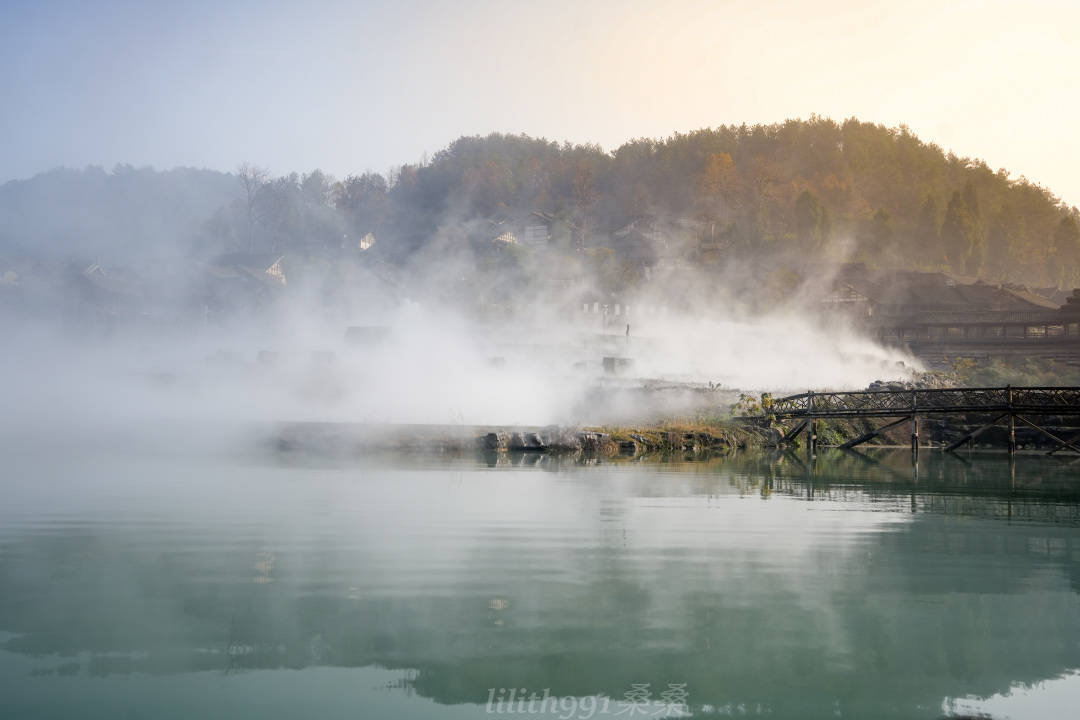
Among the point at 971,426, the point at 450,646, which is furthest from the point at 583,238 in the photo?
the point at 450,646

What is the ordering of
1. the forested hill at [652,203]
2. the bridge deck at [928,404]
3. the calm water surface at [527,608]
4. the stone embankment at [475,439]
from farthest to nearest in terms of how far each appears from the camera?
the forested hill at [652,203]
the bridge deck at [928,404]
the stone embankment at [475,439]
the calm water surface at [527,608]

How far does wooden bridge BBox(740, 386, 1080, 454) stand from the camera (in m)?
37.1

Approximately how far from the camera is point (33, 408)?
49.6m

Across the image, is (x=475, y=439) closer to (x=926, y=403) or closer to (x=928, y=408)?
(x=928, y=408)

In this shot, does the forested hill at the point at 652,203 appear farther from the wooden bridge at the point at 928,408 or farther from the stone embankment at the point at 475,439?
the stone embankment at the point at 475,439

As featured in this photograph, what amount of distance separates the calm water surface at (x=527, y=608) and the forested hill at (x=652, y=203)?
335 ft

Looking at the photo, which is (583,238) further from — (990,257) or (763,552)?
(763,552)

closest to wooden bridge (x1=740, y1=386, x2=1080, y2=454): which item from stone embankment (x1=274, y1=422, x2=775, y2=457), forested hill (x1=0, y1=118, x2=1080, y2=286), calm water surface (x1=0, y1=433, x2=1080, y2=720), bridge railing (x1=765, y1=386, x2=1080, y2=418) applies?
bridge railing (x1=765, y1=386, x2=1080, y2=418)

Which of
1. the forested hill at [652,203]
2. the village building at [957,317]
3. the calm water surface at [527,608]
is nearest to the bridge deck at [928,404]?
the calm water surface at [527,608]

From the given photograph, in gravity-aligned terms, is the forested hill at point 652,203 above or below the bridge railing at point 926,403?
above

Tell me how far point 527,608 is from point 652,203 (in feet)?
468

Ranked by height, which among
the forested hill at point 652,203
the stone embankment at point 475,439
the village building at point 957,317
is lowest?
the stone embankment at point 475,439

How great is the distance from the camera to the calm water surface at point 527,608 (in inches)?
279

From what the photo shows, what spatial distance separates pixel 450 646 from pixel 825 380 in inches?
2292
